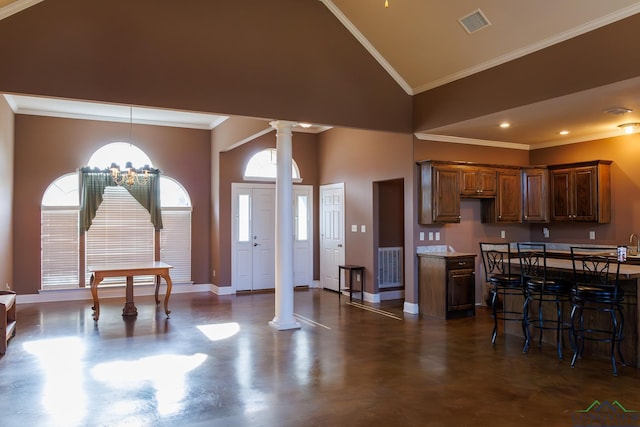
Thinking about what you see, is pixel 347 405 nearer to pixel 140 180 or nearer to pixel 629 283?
pixel 629 283

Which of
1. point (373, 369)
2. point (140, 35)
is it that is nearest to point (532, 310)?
point (373, 369)

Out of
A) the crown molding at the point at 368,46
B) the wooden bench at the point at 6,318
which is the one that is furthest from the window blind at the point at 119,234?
the crown molding at the point at 368,46

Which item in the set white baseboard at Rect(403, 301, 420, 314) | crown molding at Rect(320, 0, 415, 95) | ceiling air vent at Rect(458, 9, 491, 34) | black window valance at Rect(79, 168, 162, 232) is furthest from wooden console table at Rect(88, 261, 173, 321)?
ceiling air vent at Rect(458, 9, 491, 34)

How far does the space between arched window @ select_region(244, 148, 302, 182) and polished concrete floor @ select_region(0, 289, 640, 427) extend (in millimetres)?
3469

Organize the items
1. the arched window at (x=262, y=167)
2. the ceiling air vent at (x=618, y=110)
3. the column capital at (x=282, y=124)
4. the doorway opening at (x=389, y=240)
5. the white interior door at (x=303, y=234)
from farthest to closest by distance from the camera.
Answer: the white interior door at (x=303, y=234)
the arched window at (x=262, y=167)
the doorway opening at (x=389, y=240)
the column capital at (x=282, y=124)
the ceiling air vent at (x=618, y=110)

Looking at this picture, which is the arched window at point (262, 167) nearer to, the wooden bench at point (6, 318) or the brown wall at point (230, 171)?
the brown wall at point (230, 171)

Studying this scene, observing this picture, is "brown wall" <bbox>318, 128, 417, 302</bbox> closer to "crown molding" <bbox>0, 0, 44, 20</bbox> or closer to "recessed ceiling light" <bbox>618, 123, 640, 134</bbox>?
"recessed ceiling light" <bbox>618, 123, 640, 134</bbox>

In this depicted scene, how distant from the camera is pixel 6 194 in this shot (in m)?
6.97

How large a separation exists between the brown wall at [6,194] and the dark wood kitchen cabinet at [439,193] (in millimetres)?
6073

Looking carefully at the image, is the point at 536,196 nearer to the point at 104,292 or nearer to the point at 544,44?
the point at 544,44

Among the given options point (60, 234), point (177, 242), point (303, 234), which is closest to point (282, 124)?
point (303, 234)

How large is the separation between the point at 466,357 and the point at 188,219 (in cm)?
613

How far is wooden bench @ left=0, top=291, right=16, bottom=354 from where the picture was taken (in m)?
4.76

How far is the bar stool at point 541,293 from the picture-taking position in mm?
4605
